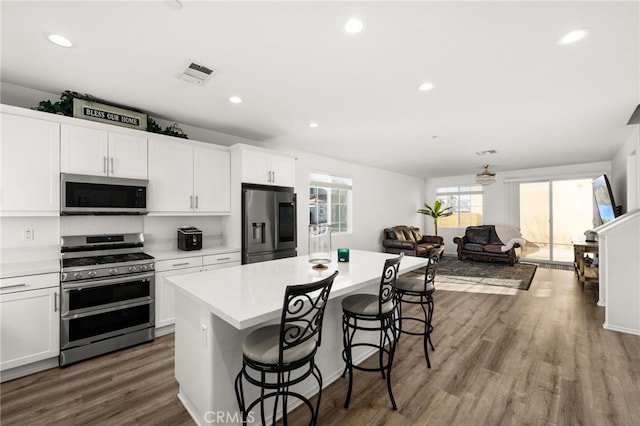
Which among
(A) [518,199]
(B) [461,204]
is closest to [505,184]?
(A) [518,199]

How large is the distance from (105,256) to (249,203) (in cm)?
169

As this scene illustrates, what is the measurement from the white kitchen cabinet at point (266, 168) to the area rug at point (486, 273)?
3.66 m

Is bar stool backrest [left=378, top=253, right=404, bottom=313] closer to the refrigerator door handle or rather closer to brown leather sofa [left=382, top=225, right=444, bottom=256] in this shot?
the refrigerator door handle

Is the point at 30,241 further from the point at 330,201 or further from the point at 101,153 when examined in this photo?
the point at 330,201

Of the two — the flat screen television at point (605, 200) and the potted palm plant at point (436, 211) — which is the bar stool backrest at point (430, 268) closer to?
the flat screen television at point (605, 200)

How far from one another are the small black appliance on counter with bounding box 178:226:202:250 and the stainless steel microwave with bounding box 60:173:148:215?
57 cm

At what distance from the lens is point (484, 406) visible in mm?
1967

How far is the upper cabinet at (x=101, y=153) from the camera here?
8.81 ft

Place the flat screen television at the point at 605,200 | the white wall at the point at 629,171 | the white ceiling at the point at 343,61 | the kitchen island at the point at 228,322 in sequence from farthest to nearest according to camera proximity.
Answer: the flat screen television at the point at 605,200, the white wall at the point at 629,171, the white ceiling at the point at 343,61, the kitchen island at the point at 228,322

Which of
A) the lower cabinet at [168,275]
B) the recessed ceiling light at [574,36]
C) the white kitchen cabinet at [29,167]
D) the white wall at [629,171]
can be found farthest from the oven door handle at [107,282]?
the white wall at [629,171]

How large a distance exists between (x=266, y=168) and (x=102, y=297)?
2.40m

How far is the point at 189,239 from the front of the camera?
3.50m

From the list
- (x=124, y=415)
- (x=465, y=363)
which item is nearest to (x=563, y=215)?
(x=465, y=363)

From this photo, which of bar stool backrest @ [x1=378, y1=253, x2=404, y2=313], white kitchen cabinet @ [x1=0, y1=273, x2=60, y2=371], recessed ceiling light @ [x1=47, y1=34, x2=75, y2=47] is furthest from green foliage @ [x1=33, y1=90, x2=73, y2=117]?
bar stool backrest @ [x1=378, y1=253, x2=404, y2=313]
